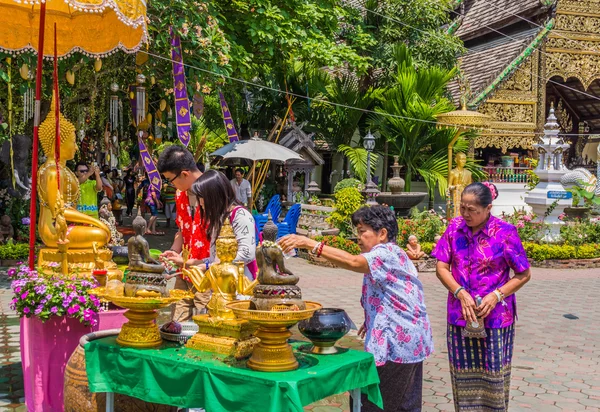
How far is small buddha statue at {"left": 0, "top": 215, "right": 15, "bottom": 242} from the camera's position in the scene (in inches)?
482

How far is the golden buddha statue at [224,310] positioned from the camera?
11.3ft

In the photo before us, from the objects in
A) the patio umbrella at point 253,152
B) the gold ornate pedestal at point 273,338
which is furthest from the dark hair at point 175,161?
the patio umbrella at point 253,152

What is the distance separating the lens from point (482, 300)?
12.9 ft

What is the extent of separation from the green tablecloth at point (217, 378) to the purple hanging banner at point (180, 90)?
314 inches

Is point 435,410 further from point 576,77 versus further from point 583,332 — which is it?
point 576,77

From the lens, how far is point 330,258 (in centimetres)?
360

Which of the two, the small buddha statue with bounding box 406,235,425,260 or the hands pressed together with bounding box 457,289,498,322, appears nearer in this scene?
the hands pressed together with bounding box 457,289,498,322

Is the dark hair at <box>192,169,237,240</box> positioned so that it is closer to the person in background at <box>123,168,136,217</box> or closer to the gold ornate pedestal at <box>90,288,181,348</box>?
the gold ornate pedestal at <box>90,288,181,348</box>

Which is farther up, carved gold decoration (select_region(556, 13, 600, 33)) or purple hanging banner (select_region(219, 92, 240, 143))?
carved gold decoration (select_region(556, 13, 600, 33))

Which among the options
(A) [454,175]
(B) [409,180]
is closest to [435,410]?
(A) [454,175]

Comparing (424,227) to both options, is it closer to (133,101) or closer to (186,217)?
(133,101)

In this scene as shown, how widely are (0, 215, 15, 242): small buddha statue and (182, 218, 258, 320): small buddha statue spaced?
9.64 m

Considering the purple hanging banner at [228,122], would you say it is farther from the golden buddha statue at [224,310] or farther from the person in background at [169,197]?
the golden buddha statue at [224,310]

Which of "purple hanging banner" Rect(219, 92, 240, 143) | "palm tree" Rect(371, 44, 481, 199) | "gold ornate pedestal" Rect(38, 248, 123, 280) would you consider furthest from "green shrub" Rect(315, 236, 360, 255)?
"gold ornate pedestal" Rect(38, 248, 123, 280)
